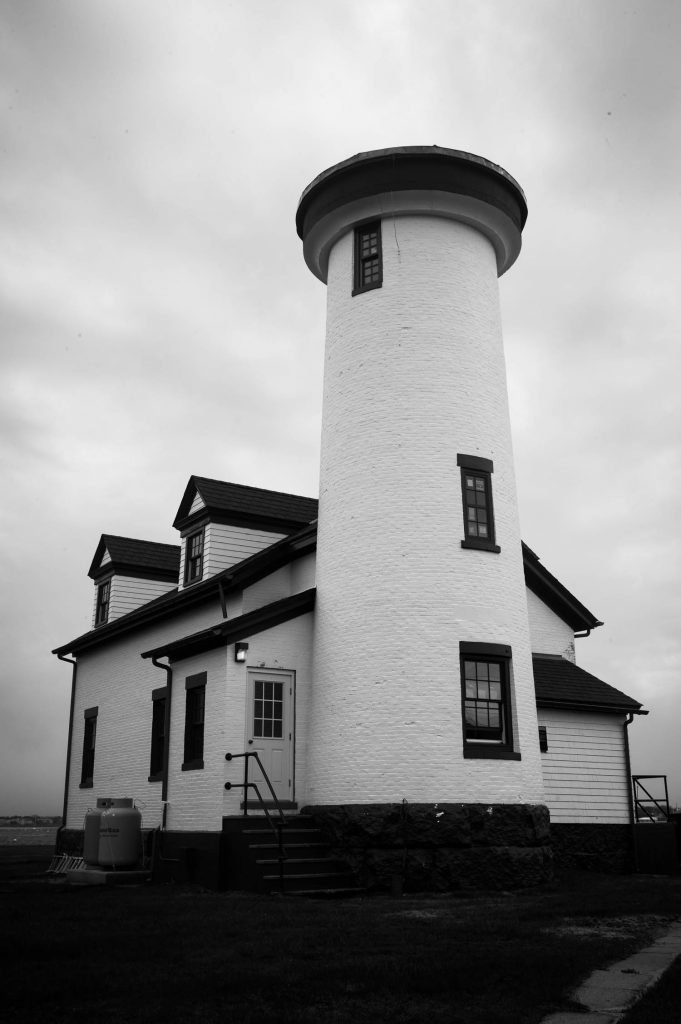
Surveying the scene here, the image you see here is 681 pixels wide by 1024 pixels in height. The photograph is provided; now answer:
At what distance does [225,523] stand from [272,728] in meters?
5.92

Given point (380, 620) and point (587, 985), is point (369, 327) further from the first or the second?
point (587, 985)

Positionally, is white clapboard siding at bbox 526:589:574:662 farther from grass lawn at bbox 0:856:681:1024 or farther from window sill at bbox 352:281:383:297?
grass lawn at bbox 0:856:681:1024

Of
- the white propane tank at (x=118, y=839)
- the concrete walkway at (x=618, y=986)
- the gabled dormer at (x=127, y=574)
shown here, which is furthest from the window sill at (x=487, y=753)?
the gabled dormer at (x=127, y=574)

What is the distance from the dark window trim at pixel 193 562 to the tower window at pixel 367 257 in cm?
681

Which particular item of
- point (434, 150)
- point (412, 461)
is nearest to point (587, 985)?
point (412, 461)

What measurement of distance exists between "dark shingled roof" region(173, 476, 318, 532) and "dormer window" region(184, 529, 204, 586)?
0.42m

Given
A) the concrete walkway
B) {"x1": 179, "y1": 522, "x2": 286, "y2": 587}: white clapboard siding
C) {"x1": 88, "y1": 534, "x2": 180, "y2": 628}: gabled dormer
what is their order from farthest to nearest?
1. {"x1": 88, "y1": 534, "x2": 180, "y2": 628}: gabled dormer
2. {"x1": 179, "y1": 522, "x2": 286, "y2": 587}: white clapboard siding
3. the concrete walkway

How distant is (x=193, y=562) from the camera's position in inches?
930

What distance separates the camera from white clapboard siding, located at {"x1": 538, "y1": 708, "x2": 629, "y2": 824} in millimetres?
20859

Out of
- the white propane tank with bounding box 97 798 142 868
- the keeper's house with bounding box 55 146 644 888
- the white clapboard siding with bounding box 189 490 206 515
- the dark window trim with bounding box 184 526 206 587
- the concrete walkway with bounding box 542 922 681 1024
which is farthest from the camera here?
the dark window trim with bounding box 184 526 206 587

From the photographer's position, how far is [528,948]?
379 inches

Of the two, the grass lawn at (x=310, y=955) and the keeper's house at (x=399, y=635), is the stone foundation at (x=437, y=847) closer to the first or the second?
the keeper's house at (x=399, y=635)

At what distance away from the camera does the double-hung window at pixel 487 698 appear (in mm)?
16953

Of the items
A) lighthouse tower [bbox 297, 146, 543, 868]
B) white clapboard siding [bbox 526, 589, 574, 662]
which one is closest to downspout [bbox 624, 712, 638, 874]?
white clapboard siding [bbox 526, 589, 574, 662]
